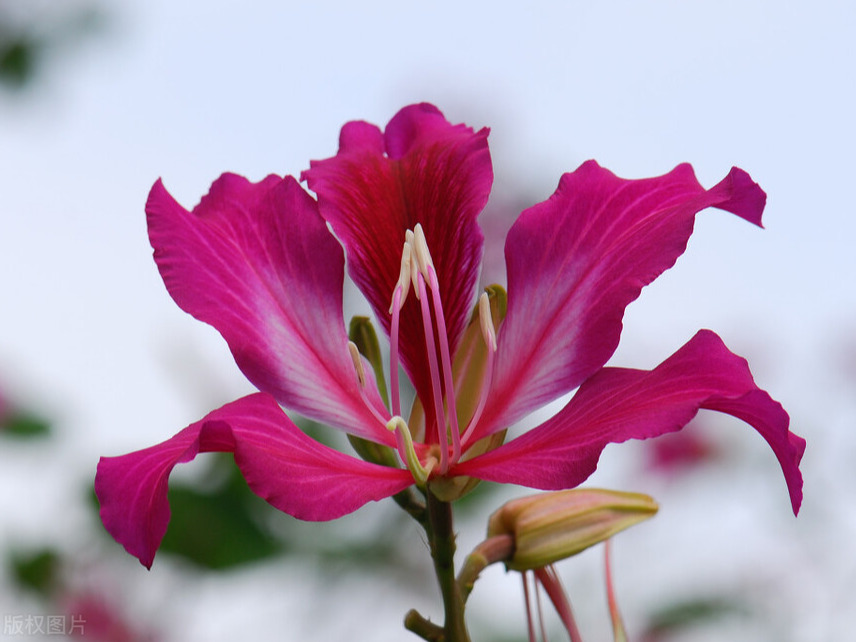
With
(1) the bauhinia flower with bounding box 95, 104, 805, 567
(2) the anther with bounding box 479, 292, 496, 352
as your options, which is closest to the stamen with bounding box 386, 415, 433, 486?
(1) the bauhinia flower with bounding box 95, 104, 805, 567

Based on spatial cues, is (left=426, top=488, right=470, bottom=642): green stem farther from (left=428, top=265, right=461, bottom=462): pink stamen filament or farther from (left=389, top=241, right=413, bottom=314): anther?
(left=389, top=241, right=413, bottom=314): anther

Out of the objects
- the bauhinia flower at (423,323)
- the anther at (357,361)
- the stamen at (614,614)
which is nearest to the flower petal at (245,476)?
the bauhinia flower at (423,323)

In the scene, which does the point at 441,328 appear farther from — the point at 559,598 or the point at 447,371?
the point at 559,598

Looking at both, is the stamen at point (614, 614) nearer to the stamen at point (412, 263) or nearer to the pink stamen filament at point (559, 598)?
the pink stamen filament at point (559, 598)

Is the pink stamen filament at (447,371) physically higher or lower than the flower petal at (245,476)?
higher

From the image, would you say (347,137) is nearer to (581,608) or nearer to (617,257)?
(617,257)
